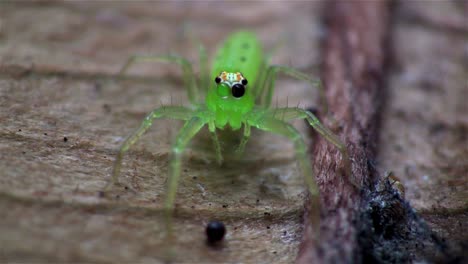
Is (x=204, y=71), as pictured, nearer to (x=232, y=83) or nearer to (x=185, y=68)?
(x=185, y=68)

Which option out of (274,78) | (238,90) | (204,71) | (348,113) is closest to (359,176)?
(348,113)

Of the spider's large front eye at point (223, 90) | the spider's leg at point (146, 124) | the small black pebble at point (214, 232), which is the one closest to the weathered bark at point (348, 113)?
the small black pebble at point (214, 232)

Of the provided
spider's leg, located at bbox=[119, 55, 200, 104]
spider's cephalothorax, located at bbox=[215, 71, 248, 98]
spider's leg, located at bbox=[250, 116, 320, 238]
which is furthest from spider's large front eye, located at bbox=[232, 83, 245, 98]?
spider's leg, located at bbox=[119, 55, 200, 104]

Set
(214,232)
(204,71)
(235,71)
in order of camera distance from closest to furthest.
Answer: (214,232) → (235,71) → (204,71)

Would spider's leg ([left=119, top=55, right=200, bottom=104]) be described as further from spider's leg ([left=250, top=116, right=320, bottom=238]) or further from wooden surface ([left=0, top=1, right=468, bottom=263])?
spider's leg ([left=250, top=116, right=320, bottom=238])

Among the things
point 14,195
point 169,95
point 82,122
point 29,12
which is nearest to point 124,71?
point 169,95

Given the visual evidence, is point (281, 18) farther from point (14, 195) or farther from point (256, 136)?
point (14, 195)

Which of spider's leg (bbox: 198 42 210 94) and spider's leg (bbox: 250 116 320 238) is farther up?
spider's leg (bbox: 198 42 210 94)
